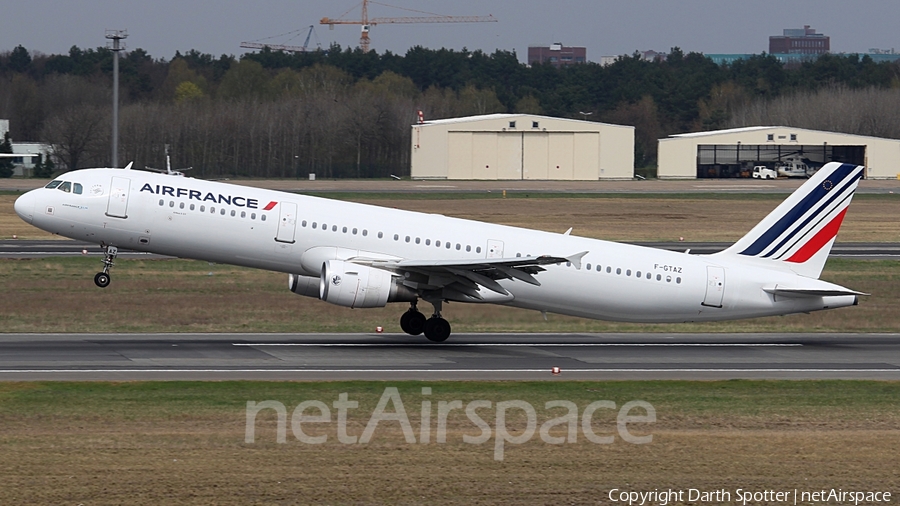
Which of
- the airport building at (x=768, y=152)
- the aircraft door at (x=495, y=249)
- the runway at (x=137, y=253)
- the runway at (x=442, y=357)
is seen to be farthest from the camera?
the airport building at (x=768, y=152)

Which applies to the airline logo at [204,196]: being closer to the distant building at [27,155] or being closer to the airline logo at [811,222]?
the airline logo at [811,222]

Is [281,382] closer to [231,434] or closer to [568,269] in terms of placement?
[231,434]

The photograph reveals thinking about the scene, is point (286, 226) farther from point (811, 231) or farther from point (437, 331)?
point (811, 231)

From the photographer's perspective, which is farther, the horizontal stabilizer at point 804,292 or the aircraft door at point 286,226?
the horizontal stabilizer at point 804,292

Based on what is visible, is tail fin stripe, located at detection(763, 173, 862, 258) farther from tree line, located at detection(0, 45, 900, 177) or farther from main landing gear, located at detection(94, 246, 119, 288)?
tree line, located at detection(0, 45, 900, 177)

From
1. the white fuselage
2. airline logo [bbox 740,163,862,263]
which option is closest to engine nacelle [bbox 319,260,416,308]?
the white fuselage

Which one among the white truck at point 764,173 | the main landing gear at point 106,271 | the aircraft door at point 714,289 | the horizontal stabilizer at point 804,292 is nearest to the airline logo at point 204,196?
the main landing gear at point 106,271

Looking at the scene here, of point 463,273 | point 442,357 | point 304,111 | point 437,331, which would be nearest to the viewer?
point 442,357

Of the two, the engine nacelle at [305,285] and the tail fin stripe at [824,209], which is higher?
the tail fin stripe at [824,209]

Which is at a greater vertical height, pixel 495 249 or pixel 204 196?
pixel 204 196

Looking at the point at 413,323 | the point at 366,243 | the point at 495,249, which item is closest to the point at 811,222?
the point at 495,249

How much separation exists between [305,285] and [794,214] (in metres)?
Result: 14.6

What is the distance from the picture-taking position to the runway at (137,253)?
52062mm

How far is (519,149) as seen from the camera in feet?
410
